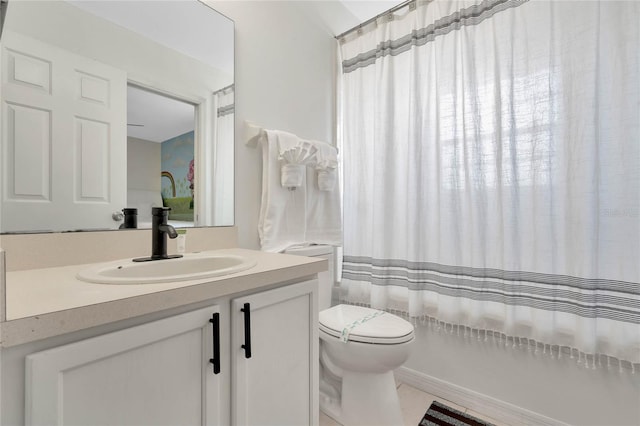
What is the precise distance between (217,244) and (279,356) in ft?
2.05

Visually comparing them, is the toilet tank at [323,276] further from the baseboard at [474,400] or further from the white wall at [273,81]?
the baseboard at [474,400]

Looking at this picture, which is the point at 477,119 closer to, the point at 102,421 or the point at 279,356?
the point at 279,356

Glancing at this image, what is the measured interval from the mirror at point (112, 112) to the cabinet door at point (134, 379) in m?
0.59

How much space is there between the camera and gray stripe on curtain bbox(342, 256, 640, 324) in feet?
3.76

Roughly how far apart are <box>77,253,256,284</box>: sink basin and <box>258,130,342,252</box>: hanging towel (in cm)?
40

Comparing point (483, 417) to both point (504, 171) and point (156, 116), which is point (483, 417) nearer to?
point (504, 171)

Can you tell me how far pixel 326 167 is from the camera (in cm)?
168

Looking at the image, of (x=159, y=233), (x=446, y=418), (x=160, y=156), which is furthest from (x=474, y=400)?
(x=160, y=156)

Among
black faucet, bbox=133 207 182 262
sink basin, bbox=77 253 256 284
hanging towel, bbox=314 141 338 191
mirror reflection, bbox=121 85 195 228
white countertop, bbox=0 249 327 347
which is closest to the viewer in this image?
white countertop, bbox=0 249 327 347

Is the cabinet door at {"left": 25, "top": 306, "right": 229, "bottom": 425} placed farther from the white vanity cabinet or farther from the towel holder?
the towel holder

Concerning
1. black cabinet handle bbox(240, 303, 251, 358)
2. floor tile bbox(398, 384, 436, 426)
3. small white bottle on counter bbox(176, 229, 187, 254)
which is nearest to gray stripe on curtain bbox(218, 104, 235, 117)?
small white bottle on counter bbox(176, 229, 187, 254)

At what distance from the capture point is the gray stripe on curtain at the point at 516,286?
3.76 ft

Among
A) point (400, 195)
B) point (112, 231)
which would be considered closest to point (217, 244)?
point (112, 231)

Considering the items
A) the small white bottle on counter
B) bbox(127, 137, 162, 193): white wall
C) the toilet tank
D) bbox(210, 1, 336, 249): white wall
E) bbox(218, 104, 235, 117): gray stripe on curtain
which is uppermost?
bbox(210, 1, 336, 249): white wall
